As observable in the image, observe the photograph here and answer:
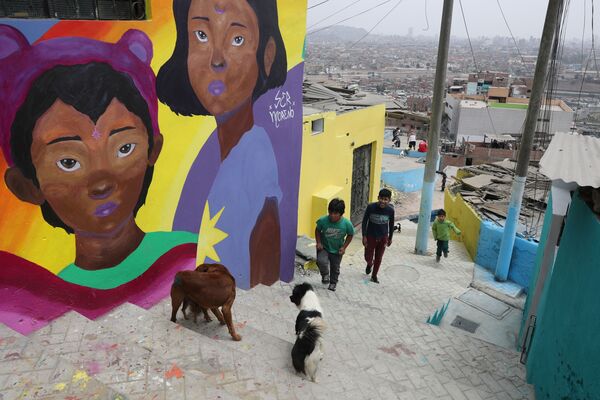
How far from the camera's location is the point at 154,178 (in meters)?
4.95

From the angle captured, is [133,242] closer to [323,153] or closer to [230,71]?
[230,71]

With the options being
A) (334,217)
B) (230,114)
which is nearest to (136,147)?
(230,114)

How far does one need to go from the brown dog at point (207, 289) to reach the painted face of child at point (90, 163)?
103 centimetres

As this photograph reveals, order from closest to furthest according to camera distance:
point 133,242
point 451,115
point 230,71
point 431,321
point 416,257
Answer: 1. point 133,242
2. point 230,71
3. point 431,321
4. point 416,257
5. point 451,115

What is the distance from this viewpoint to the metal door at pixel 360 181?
515 inches

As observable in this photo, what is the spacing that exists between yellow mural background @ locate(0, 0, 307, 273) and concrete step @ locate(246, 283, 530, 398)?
1.93 metres

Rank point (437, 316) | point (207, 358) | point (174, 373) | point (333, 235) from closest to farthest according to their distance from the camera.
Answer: point (174, 373)
point (207, 358)
point (333, 235)
point (437, 316)

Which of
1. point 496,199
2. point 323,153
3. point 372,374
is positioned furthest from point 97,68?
point 496,199

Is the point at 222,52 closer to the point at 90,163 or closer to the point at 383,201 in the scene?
the point at 90,163

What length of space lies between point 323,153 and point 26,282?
25.2 ft

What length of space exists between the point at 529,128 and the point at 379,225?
3954mm

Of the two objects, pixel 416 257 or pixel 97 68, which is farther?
pixel 416 257

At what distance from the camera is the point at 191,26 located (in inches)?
197

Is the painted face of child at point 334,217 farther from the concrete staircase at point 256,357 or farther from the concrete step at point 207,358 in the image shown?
the concrete step at point 207,358
